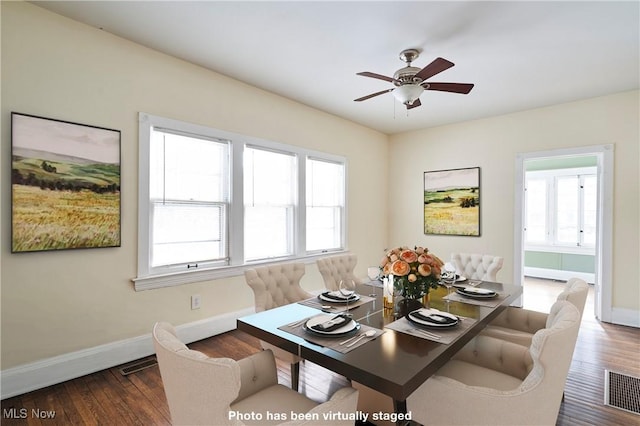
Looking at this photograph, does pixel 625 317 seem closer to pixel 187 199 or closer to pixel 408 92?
pixel 408 92

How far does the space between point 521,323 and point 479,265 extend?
3.85 ft

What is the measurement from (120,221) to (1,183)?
0.80 m

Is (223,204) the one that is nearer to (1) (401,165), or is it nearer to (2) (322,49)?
(2) (322,49)

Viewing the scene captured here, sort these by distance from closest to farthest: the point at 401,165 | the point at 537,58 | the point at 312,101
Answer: the point at 537,58 < the point at 312,101 < the point at 401,165

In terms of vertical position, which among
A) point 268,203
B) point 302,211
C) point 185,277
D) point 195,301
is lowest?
point 195,301

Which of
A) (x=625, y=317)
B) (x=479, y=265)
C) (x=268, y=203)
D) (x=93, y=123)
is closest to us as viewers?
(x=93, y=123)

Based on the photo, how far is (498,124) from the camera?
4824mm

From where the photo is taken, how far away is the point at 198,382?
107 centimetres

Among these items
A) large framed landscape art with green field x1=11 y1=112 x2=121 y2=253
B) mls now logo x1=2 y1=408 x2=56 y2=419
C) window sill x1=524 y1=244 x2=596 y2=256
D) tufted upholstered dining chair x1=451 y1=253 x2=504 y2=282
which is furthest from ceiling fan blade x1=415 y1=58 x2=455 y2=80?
window sill x1=524 y1=244 x2=596 y2=256

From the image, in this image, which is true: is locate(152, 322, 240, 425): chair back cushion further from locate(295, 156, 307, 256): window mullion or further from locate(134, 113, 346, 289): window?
locate(295, 156, 307, 256): window mullion

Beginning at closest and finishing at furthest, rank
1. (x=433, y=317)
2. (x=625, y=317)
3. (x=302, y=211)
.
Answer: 1. (x=433, y=317)
2. (x=625, y=317)
3. (x=302, y=211)

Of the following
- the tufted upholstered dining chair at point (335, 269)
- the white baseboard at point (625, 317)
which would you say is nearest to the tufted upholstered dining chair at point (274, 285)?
the tufted upholstered dining chair at point (335, 269)

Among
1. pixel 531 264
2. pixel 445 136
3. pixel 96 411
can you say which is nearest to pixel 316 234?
pixel 445 136

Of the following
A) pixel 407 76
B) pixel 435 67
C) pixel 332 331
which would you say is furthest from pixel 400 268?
pixel 407 76
